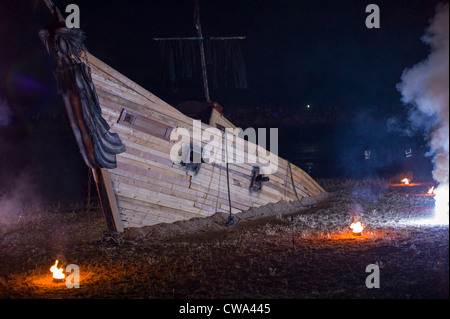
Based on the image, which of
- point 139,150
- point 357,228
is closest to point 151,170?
point 139,150

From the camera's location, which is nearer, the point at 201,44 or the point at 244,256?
the point at 244,256

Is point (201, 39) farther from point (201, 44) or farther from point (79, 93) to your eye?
point (79, 93)

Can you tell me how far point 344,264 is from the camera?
6.89m

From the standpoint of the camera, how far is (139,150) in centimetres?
987

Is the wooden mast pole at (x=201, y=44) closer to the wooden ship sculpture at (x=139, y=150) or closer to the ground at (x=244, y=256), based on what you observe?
the wooden ship sculpture at (x=139, y=150)

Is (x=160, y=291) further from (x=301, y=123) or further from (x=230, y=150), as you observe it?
(x=301, y=123)

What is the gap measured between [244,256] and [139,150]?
3.82 m

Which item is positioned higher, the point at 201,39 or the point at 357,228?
the point at 201,39

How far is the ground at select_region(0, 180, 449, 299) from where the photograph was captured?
5879mm

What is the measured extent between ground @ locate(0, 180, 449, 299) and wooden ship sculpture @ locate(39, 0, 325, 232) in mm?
522

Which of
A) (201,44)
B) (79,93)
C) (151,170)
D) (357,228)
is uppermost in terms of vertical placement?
(201,44)

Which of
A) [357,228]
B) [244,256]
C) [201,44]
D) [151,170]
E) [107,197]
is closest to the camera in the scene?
[244,256]
